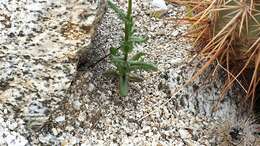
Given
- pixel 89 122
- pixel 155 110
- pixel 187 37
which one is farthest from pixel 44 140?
pixel 187 37

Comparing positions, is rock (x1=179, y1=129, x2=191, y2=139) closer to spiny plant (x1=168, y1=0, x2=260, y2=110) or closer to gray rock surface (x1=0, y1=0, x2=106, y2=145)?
spiny plant (x1=168, y1=0, x2=260, y2=110)

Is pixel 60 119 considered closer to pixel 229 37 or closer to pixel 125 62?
pixel 125 62

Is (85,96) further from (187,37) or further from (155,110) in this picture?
(187,37)

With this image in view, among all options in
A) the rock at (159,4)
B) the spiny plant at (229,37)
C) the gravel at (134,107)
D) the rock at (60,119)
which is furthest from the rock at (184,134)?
the rock at (159,4)

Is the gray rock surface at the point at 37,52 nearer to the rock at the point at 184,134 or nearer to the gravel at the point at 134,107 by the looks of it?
the gravel at the point at 134,107

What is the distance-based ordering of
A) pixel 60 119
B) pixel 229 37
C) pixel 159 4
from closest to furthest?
1. pixel 60 119
2. pixel 229 37
3. pixel 159 4

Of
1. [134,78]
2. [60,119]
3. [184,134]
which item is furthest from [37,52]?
[184,134]
